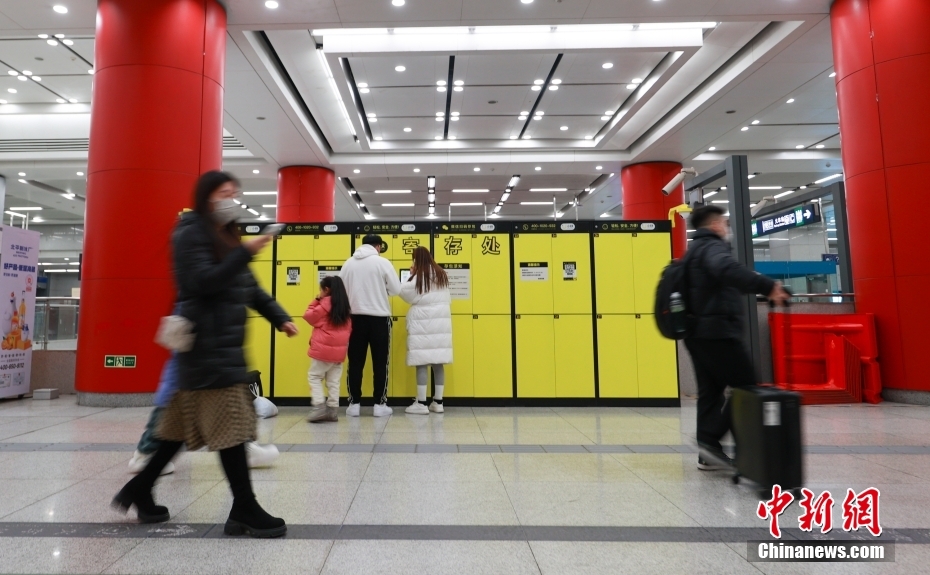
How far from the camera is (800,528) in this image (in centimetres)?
230

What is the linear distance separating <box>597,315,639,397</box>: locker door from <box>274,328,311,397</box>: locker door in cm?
344

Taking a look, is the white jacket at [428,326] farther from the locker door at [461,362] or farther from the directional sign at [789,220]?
the directional sign at [789,220]

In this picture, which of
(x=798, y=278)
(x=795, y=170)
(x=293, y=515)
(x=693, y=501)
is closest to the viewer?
(x=293, y=515)

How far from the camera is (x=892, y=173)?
681 cm

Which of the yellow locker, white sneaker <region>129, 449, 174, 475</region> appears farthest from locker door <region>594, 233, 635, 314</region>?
white sneaker <region>129, 449, 174, 475</region>

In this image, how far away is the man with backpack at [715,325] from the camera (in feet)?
9.78

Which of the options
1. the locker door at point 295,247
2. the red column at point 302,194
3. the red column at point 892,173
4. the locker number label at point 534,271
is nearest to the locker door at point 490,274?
the locker number label at point 534,271

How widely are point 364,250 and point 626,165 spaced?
12108 millimetres

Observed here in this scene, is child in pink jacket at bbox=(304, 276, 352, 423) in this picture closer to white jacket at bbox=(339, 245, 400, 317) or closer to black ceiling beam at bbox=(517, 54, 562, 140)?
white jacket at bbox=(339, 245, 400, 317)

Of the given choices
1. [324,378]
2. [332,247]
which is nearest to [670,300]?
[324,378]

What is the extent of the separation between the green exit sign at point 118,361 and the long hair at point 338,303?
2.77m

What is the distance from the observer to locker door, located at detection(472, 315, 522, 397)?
619 centimetres

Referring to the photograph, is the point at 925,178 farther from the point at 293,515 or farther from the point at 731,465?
the point at 293,515

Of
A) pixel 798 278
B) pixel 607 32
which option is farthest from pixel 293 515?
pixel 798 278
